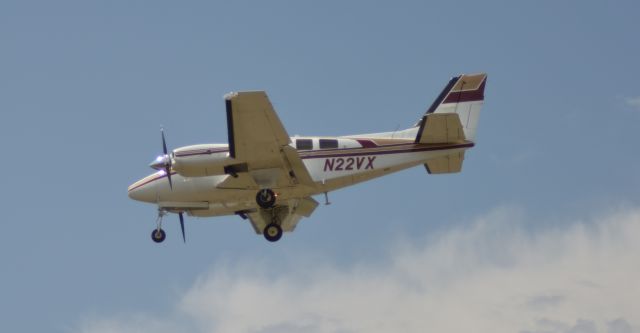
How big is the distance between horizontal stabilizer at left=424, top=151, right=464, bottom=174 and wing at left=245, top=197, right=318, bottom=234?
6429mm

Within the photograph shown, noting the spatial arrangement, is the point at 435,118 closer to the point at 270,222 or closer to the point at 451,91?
the point at 451,91

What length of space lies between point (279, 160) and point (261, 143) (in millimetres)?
1422

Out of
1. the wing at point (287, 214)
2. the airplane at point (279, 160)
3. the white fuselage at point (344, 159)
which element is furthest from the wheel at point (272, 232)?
the white fuselage at point (344, 159)

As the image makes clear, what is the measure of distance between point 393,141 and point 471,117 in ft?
12.4

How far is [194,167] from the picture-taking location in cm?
4431

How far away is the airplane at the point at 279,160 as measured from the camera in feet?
142

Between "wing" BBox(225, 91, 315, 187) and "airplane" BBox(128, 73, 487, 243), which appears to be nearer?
"wing" BBox(225, 91, 315, 187)

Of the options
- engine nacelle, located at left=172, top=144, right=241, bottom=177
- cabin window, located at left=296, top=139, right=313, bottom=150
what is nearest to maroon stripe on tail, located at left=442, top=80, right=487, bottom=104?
cabin window, located at left=296, top=139, right=313, bottom=150

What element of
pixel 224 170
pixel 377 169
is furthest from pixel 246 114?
pixel 377 169

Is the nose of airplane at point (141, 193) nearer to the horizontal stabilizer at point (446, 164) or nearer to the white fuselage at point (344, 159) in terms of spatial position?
the white fuselage at point (344, 159)

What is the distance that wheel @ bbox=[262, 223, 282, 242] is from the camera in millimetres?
49344

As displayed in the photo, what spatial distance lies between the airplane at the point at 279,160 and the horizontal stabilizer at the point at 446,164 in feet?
0.14

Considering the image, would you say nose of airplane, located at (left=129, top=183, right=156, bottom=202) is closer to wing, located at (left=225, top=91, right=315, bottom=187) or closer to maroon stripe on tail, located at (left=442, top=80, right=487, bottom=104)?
wing, located at (left=225, top=91, right=315, bottom=187)

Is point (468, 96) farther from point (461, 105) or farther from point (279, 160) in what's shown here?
point (279, 160)
